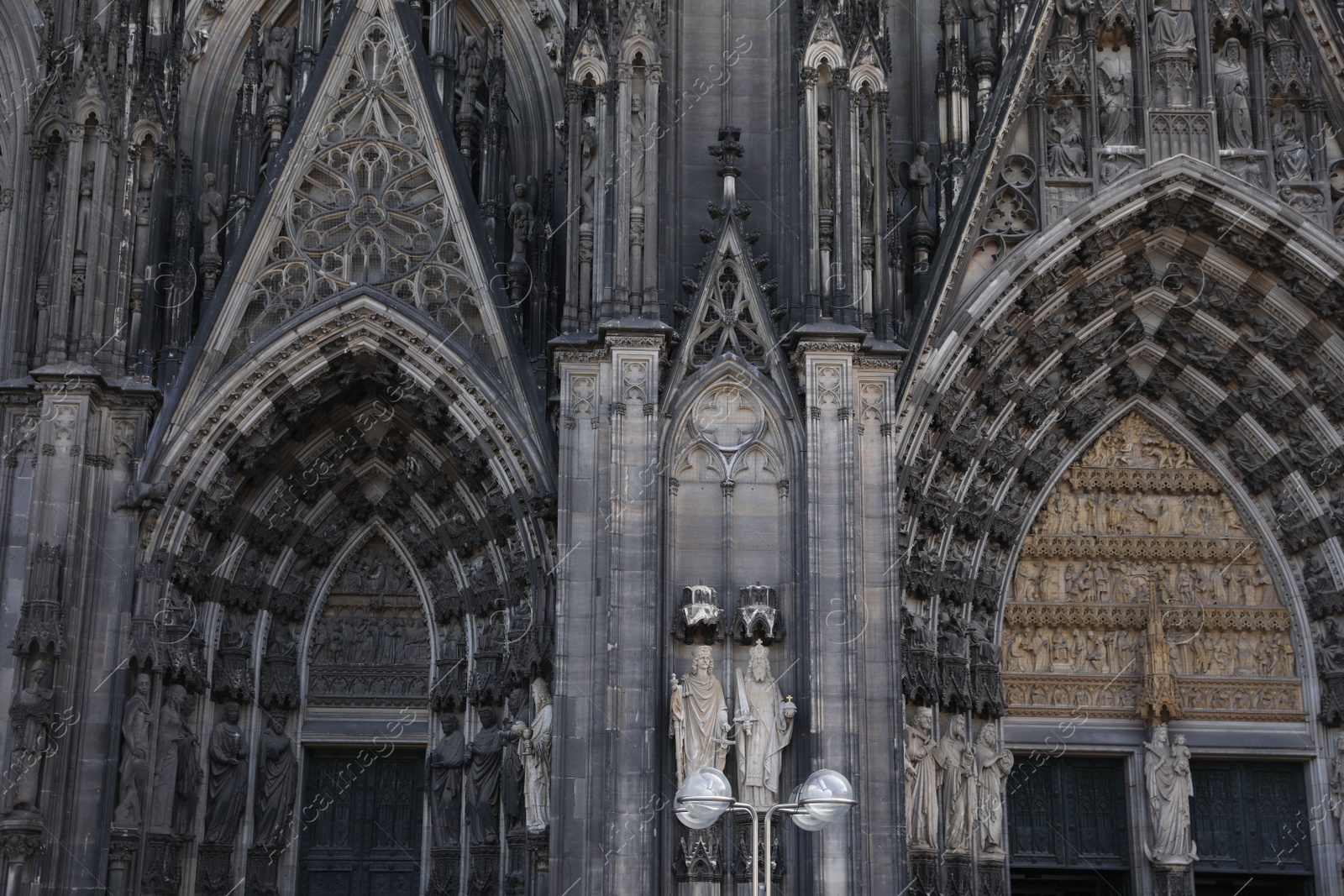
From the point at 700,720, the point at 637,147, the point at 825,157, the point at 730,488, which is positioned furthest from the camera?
the point at 825,157

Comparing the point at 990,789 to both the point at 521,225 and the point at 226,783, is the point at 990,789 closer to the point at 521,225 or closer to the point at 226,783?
the point at 521,225

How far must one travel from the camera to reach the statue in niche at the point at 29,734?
15.8 m

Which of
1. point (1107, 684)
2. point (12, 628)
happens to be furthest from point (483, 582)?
point (1107, 684)

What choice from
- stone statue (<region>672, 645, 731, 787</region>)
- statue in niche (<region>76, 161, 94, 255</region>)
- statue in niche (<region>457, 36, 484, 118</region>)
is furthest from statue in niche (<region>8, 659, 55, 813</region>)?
statue in niche (<region>457, 36, 484, 118</region>)

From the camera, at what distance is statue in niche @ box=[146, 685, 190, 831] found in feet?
55.3

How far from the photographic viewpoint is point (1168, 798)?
18.6m

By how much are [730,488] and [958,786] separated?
403cm

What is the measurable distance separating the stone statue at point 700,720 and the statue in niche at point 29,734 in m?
5.42

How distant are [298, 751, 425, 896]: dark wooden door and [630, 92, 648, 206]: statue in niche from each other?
19.9ft

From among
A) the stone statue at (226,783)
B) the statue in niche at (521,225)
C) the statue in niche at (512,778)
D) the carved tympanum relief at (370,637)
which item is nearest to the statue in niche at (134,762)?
the stone statue at (226,783)

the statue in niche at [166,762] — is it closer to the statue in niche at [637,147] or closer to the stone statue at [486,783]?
the stone statue at [486,783]

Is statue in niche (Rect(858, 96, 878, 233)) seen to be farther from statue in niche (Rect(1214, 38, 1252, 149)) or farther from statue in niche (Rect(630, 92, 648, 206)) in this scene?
statue in niche (Rect(1214, 38, 1252, 149))

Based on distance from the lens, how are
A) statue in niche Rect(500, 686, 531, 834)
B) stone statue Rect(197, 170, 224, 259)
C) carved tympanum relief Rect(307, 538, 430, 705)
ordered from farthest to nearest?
carved tympanum relief Rect(307, 538, 430, 705) → stone statue Rect(197, 170, 224, 259) → statue in niche Rect(500, 686, 531, 834)

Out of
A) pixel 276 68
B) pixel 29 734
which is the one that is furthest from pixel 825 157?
pixel 29 734
